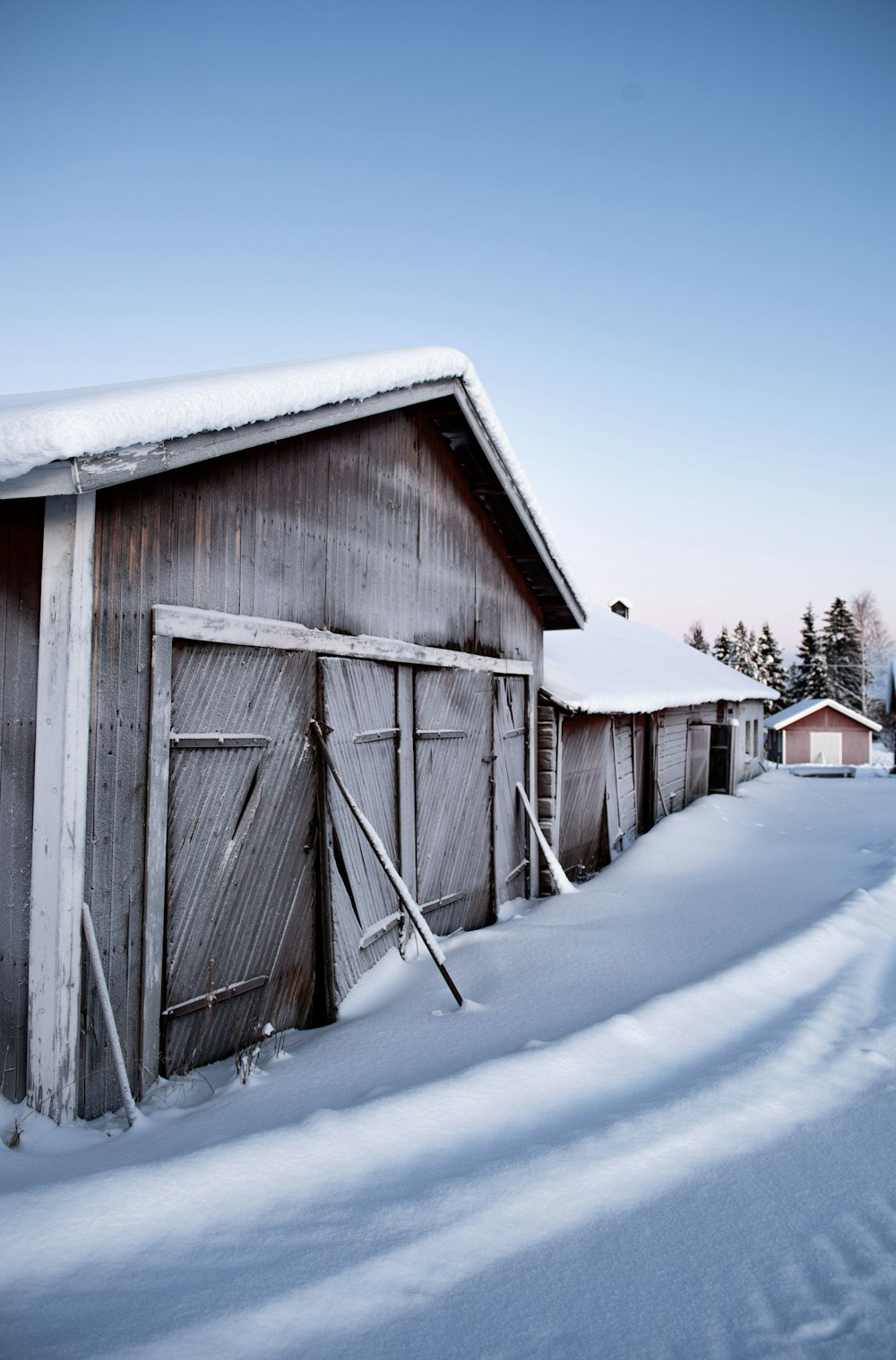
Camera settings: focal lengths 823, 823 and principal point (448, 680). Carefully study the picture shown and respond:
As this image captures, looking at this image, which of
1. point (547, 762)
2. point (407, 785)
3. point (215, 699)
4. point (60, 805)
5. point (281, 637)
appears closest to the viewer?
point (60, 805)

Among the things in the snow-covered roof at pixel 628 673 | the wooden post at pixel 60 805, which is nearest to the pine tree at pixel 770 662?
the snow-covered roof at pixel 628 673

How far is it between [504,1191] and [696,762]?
15.4 metres

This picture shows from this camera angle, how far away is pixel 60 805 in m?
3.50

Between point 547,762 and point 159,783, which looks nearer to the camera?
point 159,783

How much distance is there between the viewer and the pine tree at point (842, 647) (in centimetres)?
4816

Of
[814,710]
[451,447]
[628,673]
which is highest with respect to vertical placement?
[451,447]

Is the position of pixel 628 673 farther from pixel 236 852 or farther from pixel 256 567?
pixel 236 852

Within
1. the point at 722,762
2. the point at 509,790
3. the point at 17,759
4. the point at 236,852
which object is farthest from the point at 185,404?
the point at 722,762

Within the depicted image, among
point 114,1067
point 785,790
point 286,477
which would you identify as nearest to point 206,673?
point 286,477

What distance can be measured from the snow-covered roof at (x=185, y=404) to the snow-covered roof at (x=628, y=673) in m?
4.67

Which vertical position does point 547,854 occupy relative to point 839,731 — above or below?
below

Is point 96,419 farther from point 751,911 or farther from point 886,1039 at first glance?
point 751,911

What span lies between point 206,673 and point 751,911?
4.96m

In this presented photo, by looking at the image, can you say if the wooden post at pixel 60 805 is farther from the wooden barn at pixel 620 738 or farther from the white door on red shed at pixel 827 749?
the white door on red shed at pixel 827 749
